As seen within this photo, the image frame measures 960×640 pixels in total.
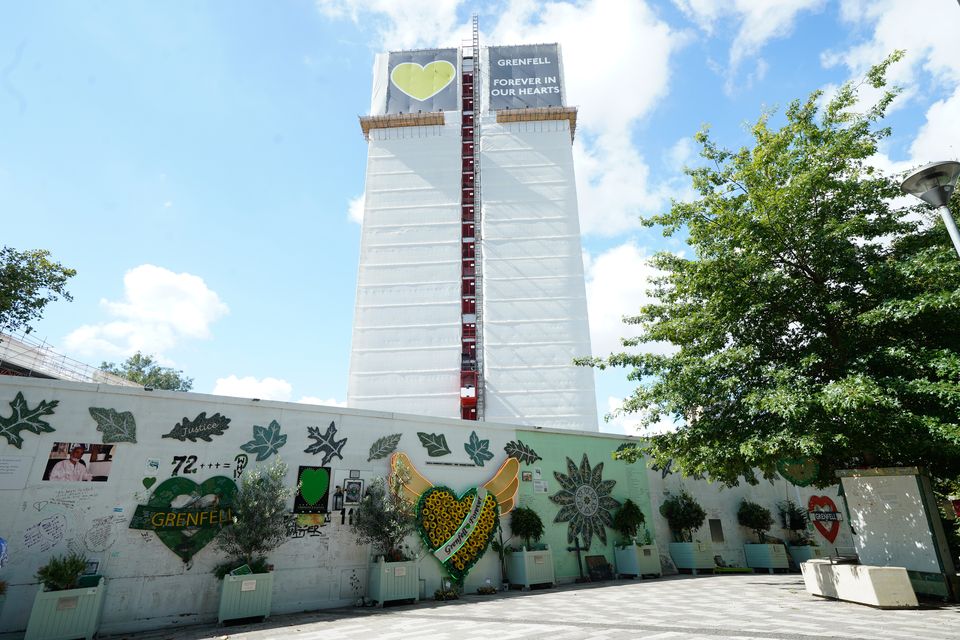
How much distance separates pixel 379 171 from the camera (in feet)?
137

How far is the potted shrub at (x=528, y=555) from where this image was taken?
586 inches

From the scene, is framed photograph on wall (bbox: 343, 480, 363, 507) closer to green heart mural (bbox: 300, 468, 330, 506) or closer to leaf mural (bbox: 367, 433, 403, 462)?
green heart mural (bbox: 300, 468, 330, 506)

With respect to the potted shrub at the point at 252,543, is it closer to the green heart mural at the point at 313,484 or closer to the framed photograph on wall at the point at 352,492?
the green heart mural at the point at 313,484

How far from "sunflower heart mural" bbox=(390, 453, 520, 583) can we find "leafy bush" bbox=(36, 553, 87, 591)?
274 inches

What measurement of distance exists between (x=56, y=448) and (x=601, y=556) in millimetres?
15375

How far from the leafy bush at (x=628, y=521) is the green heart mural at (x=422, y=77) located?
38234 millimetres

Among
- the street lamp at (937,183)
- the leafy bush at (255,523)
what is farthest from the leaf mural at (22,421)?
the street lamp at (937,183)

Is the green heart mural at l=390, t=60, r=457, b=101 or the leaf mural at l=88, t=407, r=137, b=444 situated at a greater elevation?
the green heart mural at l=390, t=60, r=457, b=101

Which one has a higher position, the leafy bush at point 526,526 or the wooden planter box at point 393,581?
the leafy bush at point 526,526

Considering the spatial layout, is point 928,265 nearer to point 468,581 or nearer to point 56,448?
point 468,581

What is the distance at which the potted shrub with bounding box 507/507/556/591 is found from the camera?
14891 mm

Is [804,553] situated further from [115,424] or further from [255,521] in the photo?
[115,424]

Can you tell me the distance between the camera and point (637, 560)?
16688 millimetres

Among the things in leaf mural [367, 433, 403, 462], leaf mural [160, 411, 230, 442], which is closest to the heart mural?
leaf mural [367, 433, 403, 462]
